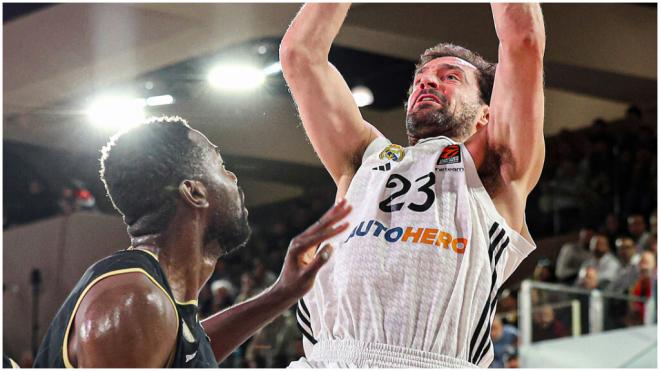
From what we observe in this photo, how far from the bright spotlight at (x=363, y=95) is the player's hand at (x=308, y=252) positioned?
104 cm

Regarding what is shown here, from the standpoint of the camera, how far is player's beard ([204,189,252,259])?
87.6 inches

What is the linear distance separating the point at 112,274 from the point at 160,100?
1.11 metres

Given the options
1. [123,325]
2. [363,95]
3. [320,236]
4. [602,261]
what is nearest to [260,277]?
[363,95]

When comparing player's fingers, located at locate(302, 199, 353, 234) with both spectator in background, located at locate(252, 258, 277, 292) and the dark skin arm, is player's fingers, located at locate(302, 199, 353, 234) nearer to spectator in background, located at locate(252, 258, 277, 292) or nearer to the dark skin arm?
the dark skin arm

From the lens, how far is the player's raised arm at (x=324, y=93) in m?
2.63

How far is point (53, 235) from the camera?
4156 millimetres

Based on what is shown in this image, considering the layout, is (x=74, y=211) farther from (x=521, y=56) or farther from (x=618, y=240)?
(x=618, y=240)

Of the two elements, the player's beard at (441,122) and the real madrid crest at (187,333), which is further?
the player's beard at (441,122)

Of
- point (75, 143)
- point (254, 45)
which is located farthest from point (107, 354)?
point (254, 45)

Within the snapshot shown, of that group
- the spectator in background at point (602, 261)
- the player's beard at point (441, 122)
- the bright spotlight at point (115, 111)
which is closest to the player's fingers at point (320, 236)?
the player's beard at point (441, 122)

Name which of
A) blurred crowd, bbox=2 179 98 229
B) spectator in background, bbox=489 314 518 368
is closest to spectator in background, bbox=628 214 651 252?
spectator in background, bbox=489 314 518 368

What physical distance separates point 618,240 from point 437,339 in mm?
5670

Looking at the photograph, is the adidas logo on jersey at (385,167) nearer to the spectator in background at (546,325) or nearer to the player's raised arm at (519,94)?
the player's raised arm at (519,94)

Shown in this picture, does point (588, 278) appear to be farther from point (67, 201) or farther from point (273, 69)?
point (273, 69)
